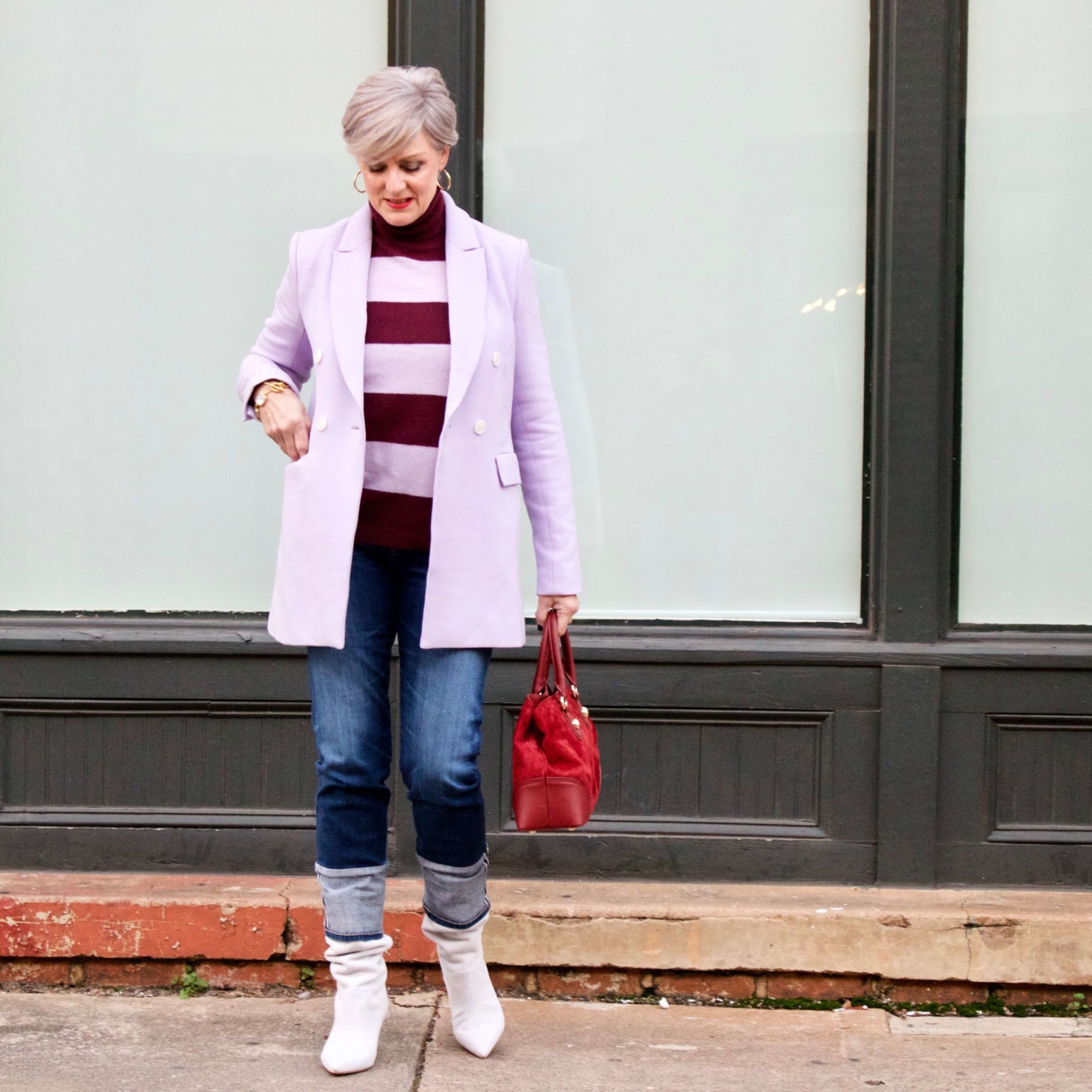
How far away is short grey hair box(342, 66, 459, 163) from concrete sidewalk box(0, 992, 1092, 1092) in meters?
1.96

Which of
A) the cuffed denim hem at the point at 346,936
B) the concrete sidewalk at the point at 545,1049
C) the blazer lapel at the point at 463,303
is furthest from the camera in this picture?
the concrete sidewalk at the point at 545,1049

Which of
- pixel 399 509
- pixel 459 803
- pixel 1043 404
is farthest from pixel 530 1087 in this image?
pixel 1043 404

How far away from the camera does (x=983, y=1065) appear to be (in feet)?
10.4

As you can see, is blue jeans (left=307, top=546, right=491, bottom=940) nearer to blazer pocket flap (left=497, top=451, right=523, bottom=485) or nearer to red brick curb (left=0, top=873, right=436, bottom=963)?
blazer pocket flap (left=497, top=451, right=523, bottom=485)

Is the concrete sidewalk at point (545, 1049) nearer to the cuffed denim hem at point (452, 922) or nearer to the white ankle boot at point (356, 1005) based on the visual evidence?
the white ankle boot at point (356, 1005)

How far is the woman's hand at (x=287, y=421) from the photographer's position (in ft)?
9.34

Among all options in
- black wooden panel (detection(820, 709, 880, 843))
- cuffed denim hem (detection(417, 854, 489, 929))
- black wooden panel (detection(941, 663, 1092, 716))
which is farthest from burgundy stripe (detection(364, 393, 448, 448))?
black wooden panel (detection(941, 663, 1092, 716))

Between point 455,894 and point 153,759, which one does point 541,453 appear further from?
point 153,759

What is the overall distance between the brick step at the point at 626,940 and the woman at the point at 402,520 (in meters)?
0.63

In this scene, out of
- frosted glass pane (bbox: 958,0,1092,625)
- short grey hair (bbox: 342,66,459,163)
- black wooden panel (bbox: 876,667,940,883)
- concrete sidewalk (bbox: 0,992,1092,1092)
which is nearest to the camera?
short grey hair (bbox: 342,66,459,163)

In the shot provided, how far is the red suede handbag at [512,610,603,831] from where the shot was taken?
2.84 m

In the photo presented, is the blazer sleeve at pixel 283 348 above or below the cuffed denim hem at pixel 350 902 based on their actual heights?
above

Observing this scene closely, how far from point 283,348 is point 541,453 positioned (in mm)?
614

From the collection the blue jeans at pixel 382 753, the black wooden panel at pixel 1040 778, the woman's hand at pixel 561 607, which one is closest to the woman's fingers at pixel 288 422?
the blue jeans at pixel 382 753
